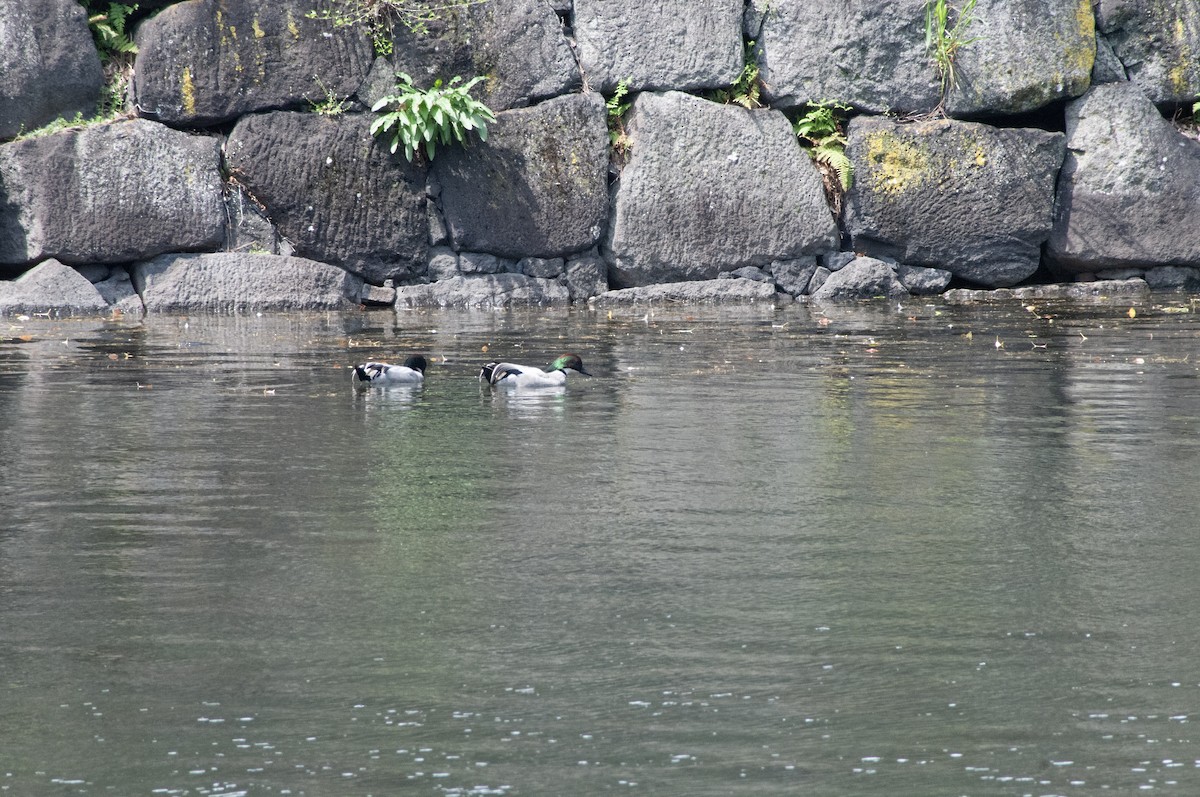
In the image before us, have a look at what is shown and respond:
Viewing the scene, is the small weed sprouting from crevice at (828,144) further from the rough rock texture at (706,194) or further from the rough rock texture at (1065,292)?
the rough rock texture at (1065,292)

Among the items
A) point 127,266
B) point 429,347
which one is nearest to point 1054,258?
point 429,347

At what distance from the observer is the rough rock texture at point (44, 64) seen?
616 inches

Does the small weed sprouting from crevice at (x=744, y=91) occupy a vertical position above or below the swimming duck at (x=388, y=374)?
above

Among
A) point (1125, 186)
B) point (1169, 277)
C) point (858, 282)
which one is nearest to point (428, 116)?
point (858, 282)

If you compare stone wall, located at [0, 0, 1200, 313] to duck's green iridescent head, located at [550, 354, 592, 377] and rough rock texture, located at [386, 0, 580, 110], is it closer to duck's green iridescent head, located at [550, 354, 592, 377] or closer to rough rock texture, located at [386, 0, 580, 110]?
rough rock texture, located at [386, 0, 580, 110]

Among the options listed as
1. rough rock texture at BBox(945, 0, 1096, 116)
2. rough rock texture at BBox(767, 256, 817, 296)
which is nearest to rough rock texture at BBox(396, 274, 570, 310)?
rough rock texture at BBox(767, 256, 817, 296)

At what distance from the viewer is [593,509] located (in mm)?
6254

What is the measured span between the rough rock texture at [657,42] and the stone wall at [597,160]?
0.03 meters

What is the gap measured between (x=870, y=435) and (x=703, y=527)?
222 cm

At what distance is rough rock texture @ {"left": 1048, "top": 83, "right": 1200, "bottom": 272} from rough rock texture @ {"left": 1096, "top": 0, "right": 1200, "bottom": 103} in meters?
0.34

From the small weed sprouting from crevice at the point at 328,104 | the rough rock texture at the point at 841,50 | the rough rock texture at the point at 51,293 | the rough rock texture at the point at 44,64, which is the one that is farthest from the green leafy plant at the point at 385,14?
the rough rock texture at the point at 51,293

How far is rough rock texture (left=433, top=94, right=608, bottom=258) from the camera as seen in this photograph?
16453 mm

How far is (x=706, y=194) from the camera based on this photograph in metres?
16.9

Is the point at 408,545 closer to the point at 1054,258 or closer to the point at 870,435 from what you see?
the point at 870,435
